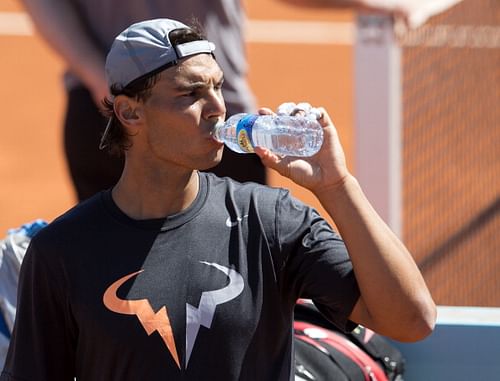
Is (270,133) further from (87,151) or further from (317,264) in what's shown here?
(87,151)

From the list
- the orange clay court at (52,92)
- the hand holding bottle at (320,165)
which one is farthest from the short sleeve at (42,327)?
the orange clay court at (52,92)

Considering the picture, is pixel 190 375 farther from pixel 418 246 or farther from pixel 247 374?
pixel 418 246

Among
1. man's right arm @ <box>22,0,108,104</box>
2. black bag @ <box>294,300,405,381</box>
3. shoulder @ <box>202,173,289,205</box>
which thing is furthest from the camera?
man's right arm @ <box>22,0,108,104</box>

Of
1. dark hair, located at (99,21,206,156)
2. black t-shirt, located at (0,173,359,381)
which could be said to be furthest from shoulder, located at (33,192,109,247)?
dark hair, located at (99,21,206,156)

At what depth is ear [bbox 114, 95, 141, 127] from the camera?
2740 mm

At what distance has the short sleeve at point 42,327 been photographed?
2658mm

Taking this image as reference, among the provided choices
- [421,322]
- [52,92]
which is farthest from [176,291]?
[52,92]

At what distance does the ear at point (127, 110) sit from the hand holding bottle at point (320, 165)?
1.03 ft

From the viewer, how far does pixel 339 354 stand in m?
3.39

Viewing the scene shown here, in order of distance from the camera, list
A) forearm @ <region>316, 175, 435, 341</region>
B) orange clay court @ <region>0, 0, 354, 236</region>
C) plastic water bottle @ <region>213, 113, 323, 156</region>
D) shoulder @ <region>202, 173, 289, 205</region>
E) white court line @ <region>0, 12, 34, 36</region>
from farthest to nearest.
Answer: white court line @ <region>0, 12, 34, 36</region>
orange clay court @ <region>0, 0, 354, 236</region>
shoulder @ <region>202, 173, 289, 205</region>
plastic water bottle @ <region>213, 113, 323, 156</region>
forearm @ <region>316, 175, 435, 341</region>

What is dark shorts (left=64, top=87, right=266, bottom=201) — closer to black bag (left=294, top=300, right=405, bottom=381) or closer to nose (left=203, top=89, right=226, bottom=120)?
black bag (left=294, top=300, right=405, bottom=381)

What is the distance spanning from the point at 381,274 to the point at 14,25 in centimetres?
1230

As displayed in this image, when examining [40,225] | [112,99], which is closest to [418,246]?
[40,225]

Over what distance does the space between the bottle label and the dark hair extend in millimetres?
202
